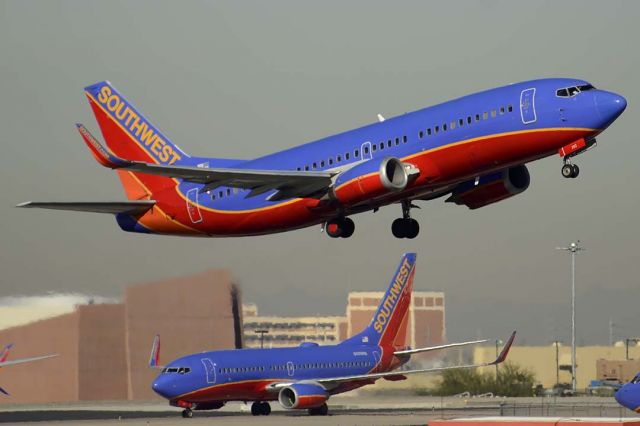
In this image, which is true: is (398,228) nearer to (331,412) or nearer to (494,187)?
(494,187)

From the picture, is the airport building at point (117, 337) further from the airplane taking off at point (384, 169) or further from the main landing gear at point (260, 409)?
the airplane taking off at point (384, 169)

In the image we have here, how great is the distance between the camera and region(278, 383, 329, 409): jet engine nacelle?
75500 millimetres

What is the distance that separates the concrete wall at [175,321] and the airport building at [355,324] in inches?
862

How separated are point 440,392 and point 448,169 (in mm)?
61182

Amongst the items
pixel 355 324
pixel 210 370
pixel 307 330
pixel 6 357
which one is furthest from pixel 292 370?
pixel 307 330

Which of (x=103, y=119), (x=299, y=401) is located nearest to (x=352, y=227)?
(x=103, y=119)

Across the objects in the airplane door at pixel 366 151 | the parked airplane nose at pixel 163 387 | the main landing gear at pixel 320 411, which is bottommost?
the main landing gear at pixel 320 411

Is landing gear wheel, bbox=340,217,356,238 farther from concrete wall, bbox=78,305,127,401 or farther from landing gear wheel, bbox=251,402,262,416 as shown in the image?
concrete wall, bbox=78,305,127,401

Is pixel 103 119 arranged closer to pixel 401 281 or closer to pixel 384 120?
pixel 384 120

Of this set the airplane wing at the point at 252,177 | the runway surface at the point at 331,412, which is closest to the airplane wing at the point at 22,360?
the runway surface at the point at 331,412

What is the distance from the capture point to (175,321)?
85.4m

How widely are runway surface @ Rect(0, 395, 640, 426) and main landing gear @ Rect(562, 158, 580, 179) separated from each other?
28.9 m

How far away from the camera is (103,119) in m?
63.8

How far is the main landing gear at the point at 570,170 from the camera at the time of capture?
45594 millimetres
